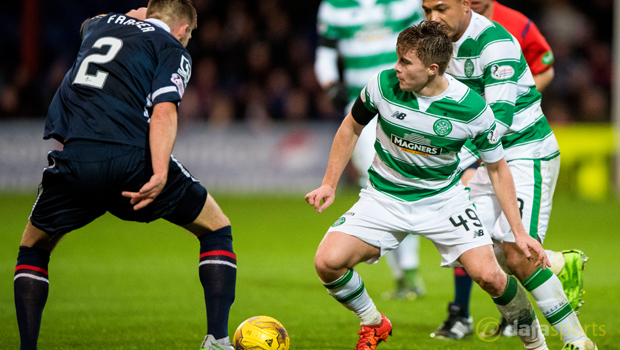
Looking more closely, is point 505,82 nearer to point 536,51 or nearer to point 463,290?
point 536,51

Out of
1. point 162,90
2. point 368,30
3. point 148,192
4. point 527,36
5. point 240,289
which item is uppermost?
point 162,90

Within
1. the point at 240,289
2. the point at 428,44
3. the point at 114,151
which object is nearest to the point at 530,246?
the point at 428,44

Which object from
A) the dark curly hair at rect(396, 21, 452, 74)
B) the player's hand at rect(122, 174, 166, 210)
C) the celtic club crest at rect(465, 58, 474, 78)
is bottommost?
the player's hand at rect(122, 174, 166, 210)

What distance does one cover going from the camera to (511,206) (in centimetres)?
389

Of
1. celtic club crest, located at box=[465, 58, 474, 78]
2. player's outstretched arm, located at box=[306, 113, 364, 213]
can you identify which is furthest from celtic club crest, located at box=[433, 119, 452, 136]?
celtic club crest, located at box=[465, 58, 474, 78]

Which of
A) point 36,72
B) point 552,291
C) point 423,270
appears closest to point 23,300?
point 552,291

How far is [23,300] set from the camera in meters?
3.61

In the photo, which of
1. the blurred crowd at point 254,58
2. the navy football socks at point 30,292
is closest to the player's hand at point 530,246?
the navy football socks at point 30,292

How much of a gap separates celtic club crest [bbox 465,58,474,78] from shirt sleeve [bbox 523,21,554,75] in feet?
2.35

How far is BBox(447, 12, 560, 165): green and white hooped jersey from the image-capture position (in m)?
4.18

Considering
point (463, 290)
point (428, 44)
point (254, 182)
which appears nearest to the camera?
point (428, 44)

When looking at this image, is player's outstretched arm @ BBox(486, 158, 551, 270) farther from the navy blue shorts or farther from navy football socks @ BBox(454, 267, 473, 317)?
the navy blue shorts

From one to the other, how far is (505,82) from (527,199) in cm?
70

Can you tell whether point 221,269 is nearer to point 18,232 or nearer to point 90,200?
point 90,200
